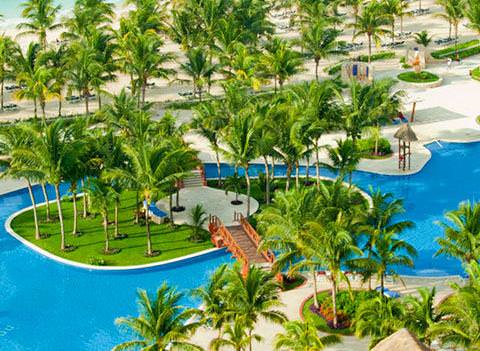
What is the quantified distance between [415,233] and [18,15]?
9529 centimetres

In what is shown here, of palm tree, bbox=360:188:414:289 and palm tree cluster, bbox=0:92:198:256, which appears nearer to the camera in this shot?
palm tree, bbox=360:188:414:289

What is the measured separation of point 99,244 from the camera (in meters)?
41.1

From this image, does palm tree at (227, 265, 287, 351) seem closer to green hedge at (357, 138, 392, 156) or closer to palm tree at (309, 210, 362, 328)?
palm tree at (309, 210, 362, 328)

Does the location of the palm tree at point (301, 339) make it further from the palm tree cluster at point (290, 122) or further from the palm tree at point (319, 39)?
the palm tree at point (319, 39)

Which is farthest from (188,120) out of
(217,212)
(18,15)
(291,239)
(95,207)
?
(18,15)

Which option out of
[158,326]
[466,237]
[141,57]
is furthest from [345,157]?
[141,57]

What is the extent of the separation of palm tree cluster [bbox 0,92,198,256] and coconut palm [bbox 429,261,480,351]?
15739 mm

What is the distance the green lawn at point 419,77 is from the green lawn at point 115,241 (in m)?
30.9

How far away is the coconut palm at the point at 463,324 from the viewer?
26.0 meters

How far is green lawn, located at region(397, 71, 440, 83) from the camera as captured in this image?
66.2m

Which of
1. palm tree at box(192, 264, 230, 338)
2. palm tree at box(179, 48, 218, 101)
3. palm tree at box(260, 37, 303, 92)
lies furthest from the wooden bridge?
palm tree at box(179, 48, 218, 101)

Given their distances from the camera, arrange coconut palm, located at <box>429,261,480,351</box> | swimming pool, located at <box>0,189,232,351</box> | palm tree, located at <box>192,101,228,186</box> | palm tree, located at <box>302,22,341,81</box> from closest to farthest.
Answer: coconut palm, located at <box>429,261,480,351</box> → swimming pool, located at <box>0,189,232,351</box> → palm tree, located at <box>192,101,228,186</box> → palm tree, located at <box>302,22,341,81</box>

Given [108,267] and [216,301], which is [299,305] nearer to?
[216,301]

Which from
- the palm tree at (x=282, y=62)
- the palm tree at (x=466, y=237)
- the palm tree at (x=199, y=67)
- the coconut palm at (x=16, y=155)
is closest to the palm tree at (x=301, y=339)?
the palm tree at (x=466, y=237)
